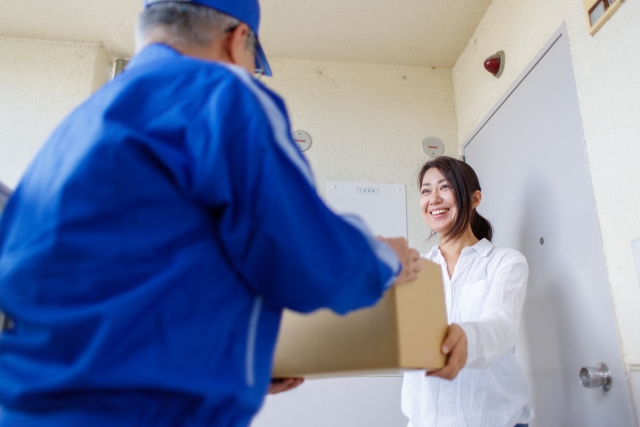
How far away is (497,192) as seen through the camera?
202 cm

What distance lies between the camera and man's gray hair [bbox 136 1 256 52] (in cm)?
77

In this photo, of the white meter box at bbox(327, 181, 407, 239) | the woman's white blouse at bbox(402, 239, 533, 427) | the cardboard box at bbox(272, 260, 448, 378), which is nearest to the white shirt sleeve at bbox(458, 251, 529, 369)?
the woman's white blouse at bbox(402, 239, 533, 427)

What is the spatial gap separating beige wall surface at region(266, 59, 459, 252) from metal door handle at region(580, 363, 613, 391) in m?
1.05

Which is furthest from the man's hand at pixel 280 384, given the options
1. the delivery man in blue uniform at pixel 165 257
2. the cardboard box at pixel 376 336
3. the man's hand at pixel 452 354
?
the delivery man in blue uniform at pixel 165 257

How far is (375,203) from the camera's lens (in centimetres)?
233

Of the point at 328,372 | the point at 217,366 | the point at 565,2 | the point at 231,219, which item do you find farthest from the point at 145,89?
the point at 565,2

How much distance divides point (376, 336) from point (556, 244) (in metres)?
0.97

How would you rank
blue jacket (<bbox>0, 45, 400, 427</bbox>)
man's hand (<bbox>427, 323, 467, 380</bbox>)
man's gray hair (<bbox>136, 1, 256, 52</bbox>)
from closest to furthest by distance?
blue jacket (<bbox>0, 45, 400, 427</bbox>), man's gray hair (<bbox>136, 1, 256, 52</bbox>), man's hand (<bbox>427, 323, 467, 380</bbox>)

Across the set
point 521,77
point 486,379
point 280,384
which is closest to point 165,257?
point 280,384

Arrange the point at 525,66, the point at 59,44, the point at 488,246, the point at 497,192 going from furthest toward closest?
the point at 59,44
the point at 497,192
the point at 525,66
the point at 488,246

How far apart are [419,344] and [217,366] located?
16.6 inches

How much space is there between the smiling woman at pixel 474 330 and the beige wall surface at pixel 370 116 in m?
0.64

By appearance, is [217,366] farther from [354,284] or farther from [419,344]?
[419,344]

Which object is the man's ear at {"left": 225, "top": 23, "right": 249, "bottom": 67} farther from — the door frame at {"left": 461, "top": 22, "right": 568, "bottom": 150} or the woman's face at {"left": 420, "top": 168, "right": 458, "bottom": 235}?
the door frame at {"left": 461, "top": 22, "right": 568, "bottom": 150}
